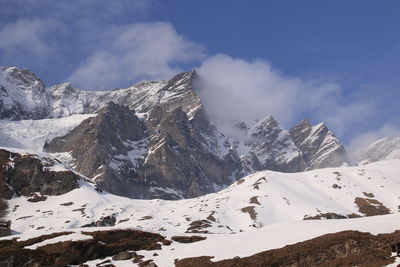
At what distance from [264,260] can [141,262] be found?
46.3ft

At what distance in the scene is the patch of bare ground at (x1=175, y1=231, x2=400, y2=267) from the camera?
137 ft

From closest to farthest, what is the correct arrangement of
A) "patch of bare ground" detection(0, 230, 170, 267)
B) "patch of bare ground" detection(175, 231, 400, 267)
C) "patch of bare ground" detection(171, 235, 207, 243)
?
"patch of bare ground" detection(175, 231, 400, 267) → "patch of bare ground" detection(0, 230, 170, 267) → "patch of bare ground" detection(171, 235, 207, 243)

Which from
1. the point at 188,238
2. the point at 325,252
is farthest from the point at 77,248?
the point at 325,252

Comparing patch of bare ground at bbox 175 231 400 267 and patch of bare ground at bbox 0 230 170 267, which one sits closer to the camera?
patch of bare ground at bbox 175 231 400 267

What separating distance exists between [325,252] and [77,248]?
26507mm

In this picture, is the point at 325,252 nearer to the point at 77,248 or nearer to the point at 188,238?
the point at 188,238

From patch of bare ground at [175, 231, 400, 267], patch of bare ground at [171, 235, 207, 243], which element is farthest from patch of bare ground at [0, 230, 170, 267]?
patch of bare ground at [175, 231, 400, 267]

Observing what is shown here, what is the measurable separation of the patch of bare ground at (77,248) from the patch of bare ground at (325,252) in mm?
12272

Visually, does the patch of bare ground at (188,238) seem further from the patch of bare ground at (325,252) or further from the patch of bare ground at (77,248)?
the patch of bare ground at (325,252)

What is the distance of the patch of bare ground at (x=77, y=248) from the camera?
171ft

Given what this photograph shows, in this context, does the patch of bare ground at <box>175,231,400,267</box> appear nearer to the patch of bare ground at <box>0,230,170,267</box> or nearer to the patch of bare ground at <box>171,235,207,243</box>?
the patch of bare ground at <box>0,230,170,267</box>

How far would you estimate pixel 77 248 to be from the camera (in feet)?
182

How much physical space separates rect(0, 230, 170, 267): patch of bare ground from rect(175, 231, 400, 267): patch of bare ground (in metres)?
12.3

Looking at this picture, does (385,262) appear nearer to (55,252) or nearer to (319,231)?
(319,231)
